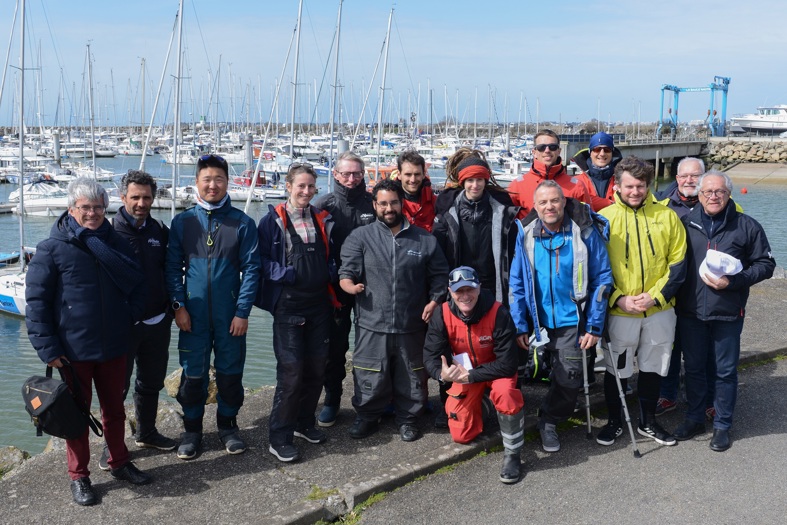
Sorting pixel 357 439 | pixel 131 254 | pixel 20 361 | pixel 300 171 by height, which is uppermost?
pixel 300 171

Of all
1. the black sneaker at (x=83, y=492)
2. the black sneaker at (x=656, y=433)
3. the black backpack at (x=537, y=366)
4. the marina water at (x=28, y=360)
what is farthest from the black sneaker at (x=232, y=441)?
the marina water at (x=28, y=360)

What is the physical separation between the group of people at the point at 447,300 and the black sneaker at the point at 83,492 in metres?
0.24

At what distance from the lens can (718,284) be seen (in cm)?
480

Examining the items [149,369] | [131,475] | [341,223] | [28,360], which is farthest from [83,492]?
[28,360]

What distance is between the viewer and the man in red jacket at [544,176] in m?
5.67

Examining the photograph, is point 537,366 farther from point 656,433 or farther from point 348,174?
point 348,174

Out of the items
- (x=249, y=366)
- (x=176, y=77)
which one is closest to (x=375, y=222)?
(x=249, y=366)

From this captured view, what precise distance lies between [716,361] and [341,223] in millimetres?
3040

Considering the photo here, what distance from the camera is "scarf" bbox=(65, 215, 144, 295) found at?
13.4ft

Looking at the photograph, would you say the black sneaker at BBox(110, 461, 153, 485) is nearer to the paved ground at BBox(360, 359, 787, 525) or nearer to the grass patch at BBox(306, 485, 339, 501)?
the grass patch at BBox(306, 485, 339, 501)

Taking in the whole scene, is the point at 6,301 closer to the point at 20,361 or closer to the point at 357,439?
the point at 20,361

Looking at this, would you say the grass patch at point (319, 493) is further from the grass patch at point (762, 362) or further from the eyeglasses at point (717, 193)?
the grass patch at point (762, 362)

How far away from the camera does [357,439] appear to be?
16.9ft

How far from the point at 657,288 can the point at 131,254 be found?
3658 mm
